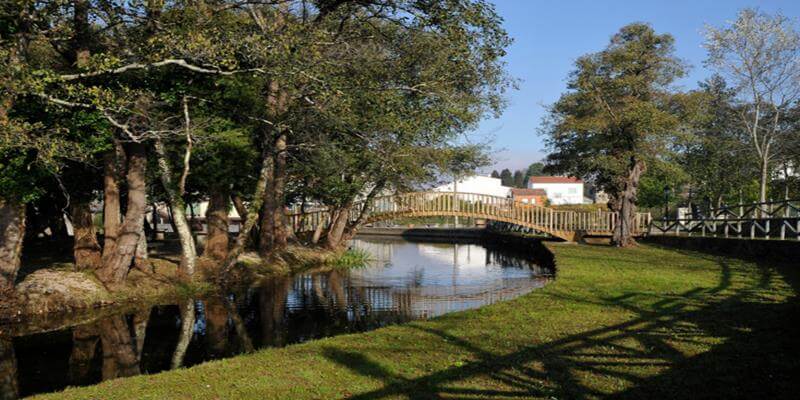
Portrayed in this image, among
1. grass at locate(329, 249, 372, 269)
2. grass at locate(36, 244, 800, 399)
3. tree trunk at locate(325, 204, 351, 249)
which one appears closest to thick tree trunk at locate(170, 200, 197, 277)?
grass at locate(329, 249, 372, 269)

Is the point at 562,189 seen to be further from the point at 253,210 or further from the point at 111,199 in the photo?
the point at 111,199

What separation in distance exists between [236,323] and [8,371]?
4.36m

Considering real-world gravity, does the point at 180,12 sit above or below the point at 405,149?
above

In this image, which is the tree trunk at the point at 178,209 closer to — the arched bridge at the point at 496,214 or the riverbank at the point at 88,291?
the riverbank at the point at 88,291

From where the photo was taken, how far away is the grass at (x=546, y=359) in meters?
6.52

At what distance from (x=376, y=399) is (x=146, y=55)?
379 inches

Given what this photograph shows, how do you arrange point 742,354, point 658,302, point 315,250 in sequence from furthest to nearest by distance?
1. point 315,250
2. point 658,302
3. point 742,354

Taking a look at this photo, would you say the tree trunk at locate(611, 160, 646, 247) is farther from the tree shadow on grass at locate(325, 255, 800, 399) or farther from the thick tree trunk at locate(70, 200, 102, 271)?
the thick tree trunk at locate(70, 200, 102, 271)

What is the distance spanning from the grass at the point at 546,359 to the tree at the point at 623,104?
15.0 meters

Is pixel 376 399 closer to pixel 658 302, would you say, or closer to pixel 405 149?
pixel 658 302

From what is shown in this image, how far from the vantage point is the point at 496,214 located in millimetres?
34375

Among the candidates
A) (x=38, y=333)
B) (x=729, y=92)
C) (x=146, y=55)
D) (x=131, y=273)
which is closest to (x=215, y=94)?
(x=146, y=55)

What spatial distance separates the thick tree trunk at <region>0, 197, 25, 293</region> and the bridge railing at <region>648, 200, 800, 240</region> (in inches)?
838

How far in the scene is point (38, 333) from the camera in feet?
38.9
